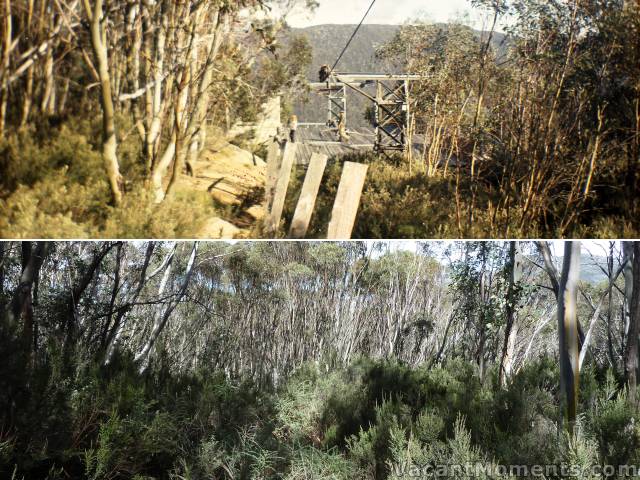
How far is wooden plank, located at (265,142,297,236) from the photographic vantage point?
2.69 m

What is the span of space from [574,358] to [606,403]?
298 millimetres

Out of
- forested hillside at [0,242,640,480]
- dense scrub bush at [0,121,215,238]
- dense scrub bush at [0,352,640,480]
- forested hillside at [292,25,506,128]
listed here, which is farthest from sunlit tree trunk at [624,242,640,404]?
dense scrub bush at [0,121,215,238]

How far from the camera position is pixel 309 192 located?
2680mm

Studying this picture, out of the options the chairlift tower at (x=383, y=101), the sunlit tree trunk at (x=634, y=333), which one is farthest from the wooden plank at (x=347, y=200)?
the sunlit tree trunk at (x=634, y=333)

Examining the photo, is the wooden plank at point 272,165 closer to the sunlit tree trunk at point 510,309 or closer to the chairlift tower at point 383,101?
the chairlift tower at point 383,101

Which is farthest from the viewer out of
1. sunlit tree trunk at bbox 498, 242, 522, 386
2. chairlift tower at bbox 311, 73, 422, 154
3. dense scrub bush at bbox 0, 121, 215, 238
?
sunlit tree trunk at bbox 498, 242, 522, 386

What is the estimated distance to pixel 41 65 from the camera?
8.43 ft

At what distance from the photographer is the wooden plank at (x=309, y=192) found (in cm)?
268

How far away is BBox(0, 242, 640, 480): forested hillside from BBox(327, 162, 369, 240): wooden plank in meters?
0.24

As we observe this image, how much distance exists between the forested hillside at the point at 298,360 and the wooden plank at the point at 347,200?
0.80ft

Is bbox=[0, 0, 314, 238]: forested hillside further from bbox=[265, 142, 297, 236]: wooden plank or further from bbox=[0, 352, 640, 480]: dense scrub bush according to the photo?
bbox=[0, 352, 640, 480]: dense scrub bush

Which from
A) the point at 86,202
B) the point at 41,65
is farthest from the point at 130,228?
the point at 41,65

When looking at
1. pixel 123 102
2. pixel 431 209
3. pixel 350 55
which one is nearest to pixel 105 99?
pixel 123 102

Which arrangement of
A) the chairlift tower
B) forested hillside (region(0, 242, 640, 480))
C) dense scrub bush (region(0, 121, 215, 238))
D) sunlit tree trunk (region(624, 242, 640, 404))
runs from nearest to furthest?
dense scrub bush (region(0, 121, 215, 238)), the chairlift tower, forested hillside (region(0, 242, 640, 480)), sunlit tree trunk (region(624, 242, 640, 404))
